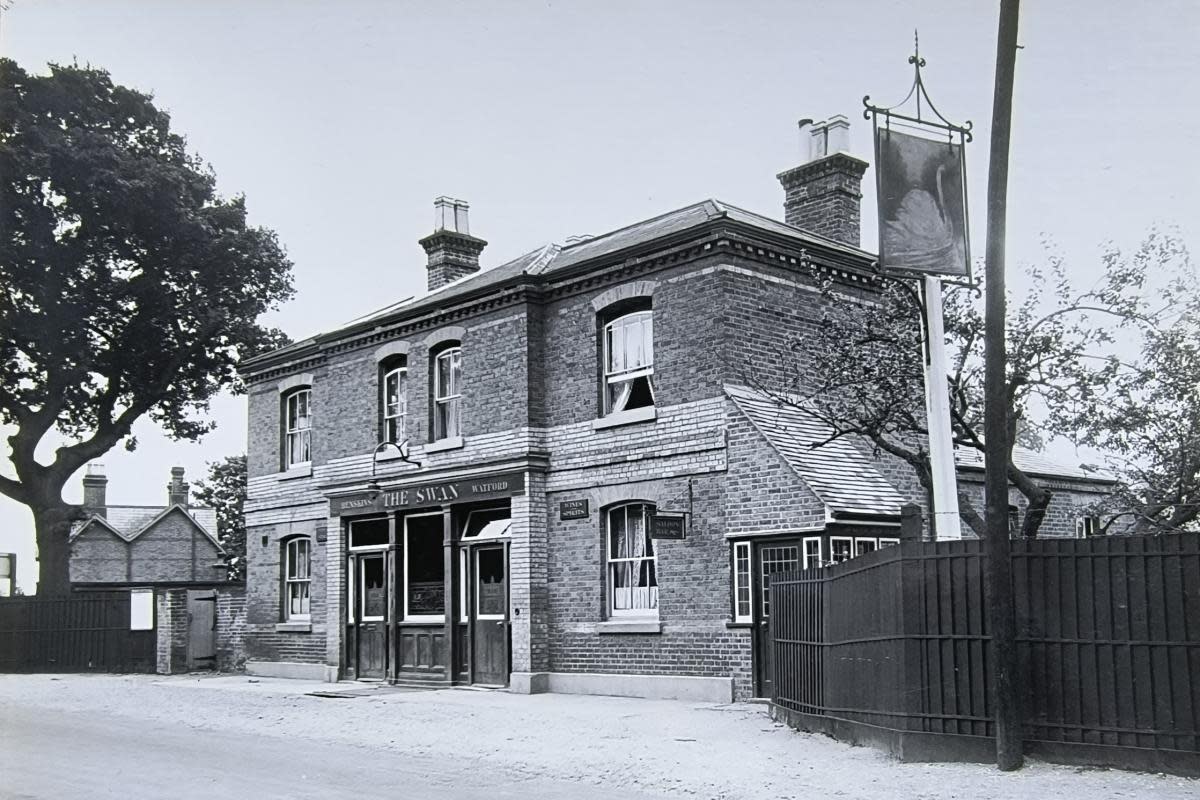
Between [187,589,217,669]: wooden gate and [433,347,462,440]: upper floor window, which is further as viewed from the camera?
[187,589,217,669]: wooden gate

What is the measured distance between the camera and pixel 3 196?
30.2 m

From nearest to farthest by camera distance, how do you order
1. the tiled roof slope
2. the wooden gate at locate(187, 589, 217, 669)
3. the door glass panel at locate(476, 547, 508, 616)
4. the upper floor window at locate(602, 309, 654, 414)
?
the tiled roof slope → the upper floor window at locate(602, 309, 654, 414) → the door glass panel at locate(476, 547, 508, 616) → the wooden gate at locate(187, 589, 217, 669)

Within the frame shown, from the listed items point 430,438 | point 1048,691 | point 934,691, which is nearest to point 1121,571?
point 1048,691

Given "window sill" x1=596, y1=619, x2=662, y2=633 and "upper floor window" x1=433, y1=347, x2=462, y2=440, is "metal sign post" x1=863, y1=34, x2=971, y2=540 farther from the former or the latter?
"upper floor window" x1=433, y1=347, x2=462, y2=440

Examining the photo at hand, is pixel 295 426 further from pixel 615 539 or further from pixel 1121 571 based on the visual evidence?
pixel 1121 571

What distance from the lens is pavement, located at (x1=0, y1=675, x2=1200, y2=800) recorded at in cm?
962

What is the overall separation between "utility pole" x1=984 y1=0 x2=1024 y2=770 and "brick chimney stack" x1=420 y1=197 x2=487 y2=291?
18.2 m

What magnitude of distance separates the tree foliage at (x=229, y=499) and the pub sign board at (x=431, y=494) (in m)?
35.9

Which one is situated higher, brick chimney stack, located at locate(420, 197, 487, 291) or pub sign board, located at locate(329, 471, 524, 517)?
brick chimney stack, located at locate(420, 197, 487, 291)

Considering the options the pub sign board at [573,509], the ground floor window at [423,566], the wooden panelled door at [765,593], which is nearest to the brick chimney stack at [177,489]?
the ground floor window at [423,566]

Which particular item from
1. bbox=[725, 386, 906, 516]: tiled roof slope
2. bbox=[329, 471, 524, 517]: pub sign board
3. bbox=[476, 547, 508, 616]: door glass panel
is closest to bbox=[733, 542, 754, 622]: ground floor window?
bbox=[725, 386, 906, 516]: tiled roof slope

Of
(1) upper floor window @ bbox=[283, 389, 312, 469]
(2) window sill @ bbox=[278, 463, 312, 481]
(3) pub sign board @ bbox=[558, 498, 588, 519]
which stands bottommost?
(3) pub sign board @ bbox=[558, 498, 588, 519]

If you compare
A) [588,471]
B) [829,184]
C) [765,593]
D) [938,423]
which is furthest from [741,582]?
[829,184]

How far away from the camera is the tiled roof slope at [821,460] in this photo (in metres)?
15.6
